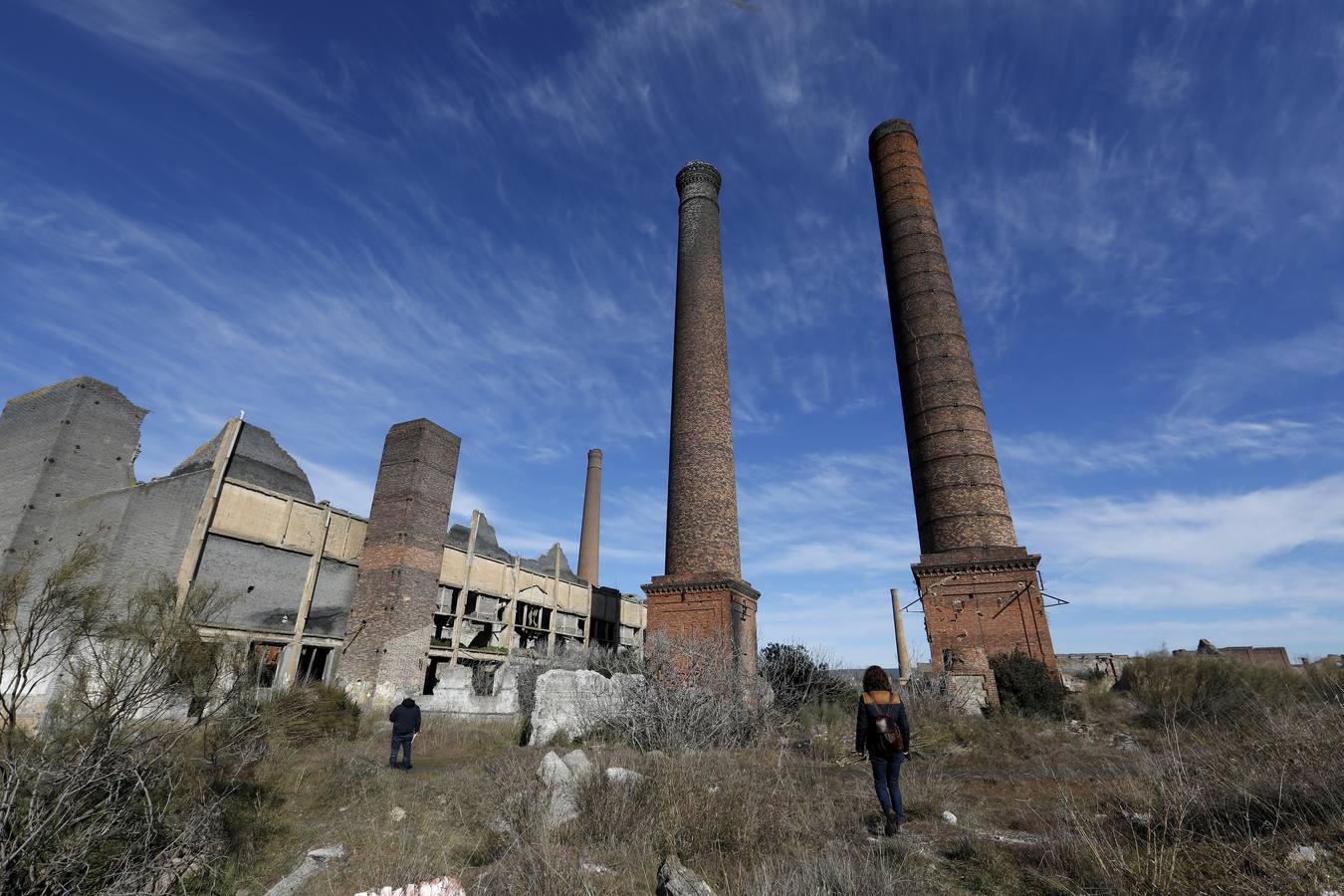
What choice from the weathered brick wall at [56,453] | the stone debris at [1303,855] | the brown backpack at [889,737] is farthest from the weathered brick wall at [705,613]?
the weathered brick wall at [56,453]

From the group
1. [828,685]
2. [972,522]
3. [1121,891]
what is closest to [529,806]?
[1121,891]

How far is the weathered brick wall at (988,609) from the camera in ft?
45.1

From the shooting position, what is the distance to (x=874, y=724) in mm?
5363

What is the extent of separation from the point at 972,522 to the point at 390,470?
16.1m

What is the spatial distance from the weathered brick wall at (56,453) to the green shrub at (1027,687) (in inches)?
876

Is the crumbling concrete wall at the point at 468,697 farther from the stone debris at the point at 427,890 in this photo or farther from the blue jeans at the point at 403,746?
the stone debris at the point at 427,890

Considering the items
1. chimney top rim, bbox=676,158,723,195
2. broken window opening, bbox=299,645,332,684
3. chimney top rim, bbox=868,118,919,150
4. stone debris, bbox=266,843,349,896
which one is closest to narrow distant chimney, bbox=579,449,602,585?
broken window opening, bbox=299,645,332,684

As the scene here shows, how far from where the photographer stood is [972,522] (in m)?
15.0

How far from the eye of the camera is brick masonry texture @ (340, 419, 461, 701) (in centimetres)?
1631

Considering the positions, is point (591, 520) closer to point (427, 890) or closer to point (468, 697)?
point (468, 697)

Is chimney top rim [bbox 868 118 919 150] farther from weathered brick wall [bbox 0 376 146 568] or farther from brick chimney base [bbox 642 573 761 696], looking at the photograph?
weathered brick wall [bbox 0 376 146 568]

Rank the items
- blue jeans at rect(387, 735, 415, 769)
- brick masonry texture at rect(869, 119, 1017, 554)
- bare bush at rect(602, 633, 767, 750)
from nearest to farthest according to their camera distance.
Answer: bare bush at rect(602, 633, 767, 750), blue jeans at rect(387, 735, 415, 769), brick masonry texture at rect(869, 119, 1017, 554)

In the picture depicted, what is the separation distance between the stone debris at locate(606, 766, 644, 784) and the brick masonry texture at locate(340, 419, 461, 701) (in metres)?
12.5

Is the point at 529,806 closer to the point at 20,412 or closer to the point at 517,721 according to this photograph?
the point at 517,721
